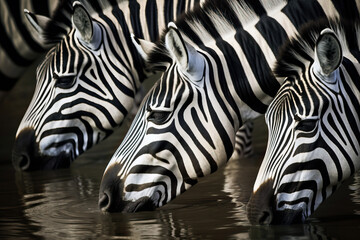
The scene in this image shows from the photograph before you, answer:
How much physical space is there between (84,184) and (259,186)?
2.90m

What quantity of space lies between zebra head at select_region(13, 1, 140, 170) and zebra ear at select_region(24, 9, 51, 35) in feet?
1.26

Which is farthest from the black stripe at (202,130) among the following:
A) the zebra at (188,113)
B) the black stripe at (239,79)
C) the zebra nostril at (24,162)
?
the zebra nostril at (24,162)

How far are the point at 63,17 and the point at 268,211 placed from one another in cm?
381

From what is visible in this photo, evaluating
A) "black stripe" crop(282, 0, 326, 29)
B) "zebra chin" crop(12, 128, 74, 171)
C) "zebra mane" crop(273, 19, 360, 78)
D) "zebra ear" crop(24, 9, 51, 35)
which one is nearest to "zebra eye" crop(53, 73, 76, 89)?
"zebra chin" crop(12, 128, 74, 171)

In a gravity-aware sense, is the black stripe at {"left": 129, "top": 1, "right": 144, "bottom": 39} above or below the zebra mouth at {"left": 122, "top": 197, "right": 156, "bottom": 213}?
above

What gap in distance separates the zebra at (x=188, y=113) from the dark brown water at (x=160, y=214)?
9.0 inches

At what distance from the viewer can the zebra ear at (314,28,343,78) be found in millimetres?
4672

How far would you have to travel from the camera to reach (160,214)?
221 inches

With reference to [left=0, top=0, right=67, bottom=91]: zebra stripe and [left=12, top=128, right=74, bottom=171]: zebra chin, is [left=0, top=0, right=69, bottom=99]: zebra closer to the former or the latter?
[left=0, top=0, right=67, bottom=91]: zebra stripe

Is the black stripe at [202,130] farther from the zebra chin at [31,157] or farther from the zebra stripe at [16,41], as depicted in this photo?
the zebra stripe at [16,41]

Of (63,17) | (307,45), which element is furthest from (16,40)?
(307,45)

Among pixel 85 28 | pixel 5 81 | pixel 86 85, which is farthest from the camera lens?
pixel 5 81

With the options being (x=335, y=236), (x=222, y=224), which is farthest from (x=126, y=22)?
(x=335, y=236)

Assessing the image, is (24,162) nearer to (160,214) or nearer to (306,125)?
(160,214)
